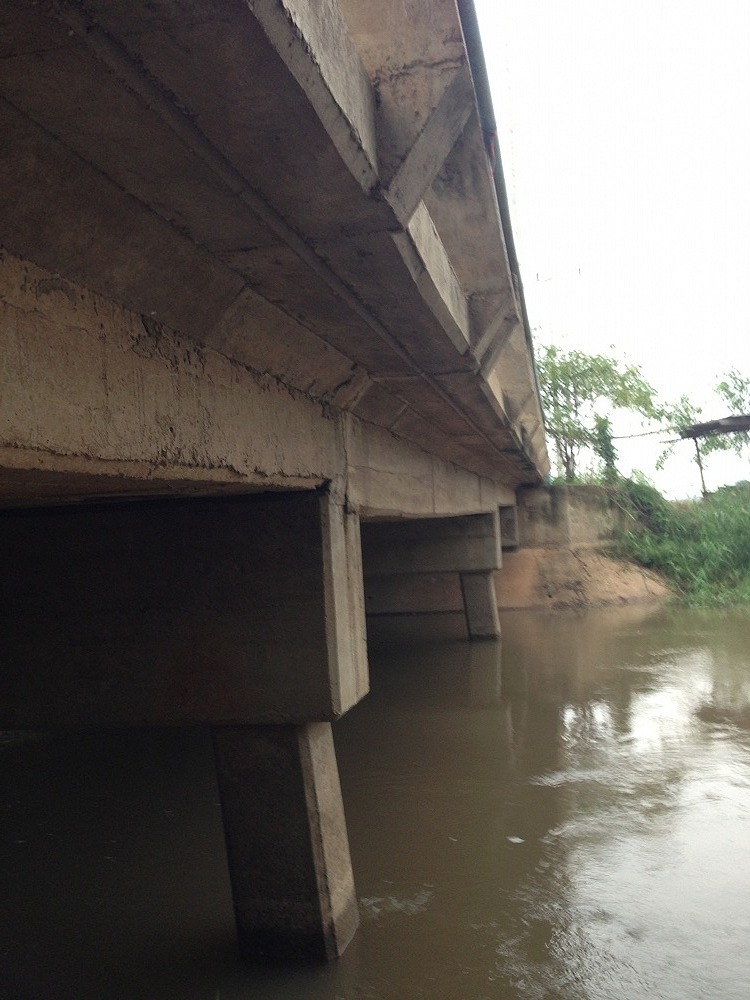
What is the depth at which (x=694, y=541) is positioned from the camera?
22.6m

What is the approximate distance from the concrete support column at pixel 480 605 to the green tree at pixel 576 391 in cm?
1705

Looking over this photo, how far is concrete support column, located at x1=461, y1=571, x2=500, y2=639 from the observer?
15.4m

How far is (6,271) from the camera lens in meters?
2.23

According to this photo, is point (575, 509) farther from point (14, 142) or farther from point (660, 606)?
point (14, 142)

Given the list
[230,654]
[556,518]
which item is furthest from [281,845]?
[556,518]

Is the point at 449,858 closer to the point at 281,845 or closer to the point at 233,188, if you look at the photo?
the point at 281,845

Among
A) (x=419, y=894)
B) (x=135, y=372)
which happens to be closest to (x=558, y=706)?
(x=419, y=894)

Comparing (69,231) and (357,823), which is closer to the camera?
(69,231)

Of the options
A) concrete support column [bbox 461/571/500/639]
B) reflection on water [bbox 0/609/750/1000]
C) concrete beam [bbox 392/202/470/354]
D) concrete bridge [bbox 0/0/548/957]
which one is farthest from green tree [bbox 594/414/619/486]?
concrete beam [bbox 392/202/470/354]

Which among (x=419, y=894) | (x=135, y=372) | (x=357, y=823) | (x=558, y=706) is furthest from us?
(x=558, y=706)

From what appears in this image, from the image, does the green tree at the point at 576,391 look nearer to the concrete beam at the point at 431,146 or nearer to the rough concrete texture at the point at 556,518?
the rough concrete texture at the point at 556,518

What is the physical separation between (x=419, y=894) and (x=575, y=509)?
18.1 metres

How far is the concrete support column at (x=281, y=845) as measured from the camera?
14.1 ft

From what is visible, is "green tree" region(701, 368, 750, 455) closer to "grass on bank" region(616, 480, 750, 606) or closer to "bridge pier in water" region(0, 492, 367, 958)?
"grass on bank" region(616, 480, 750, 606)
